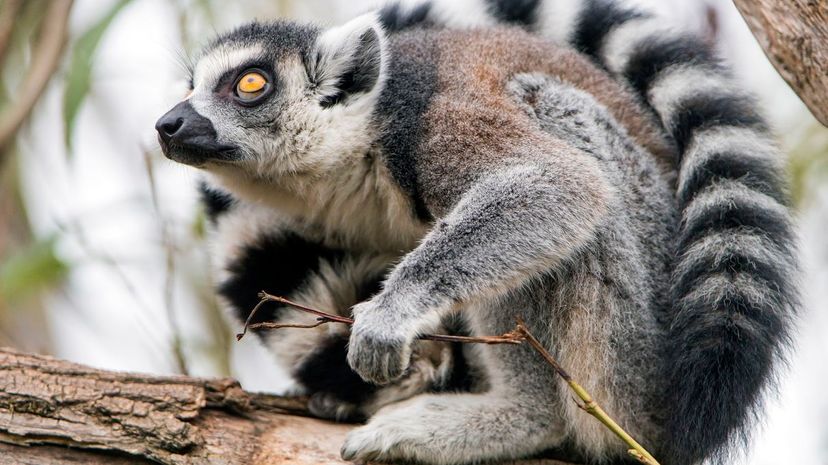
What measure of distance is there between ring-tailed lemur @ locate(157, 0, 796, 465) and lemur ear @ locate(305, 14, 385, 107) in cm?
1

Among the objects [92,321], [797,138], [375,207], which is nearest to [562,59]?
[375,207]

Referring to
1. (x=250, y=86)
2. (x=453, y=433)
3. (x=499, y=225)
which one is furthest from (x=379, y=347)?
(x=250, y=86)

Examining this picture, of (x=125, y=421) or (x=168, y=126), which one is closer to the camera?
(x=125, y=421)

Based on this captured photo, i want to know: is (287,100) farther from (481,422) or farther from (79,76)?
(481,422)

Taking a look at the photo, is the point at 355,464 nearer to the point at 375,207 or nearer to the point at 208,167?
the point at 375,207

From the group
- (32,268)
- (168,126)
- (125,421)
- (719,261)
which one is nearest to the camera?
(125,421)

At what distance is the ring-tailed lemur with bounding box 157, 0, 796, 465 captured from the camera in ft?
12.9

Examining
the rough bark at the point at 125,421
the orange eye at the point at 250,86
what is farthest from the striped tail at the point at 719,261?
the orange eye at the point at 250,86

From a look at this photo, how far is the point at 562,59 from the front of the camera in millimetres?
5023

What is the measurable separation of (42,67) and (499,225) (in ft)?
8.74

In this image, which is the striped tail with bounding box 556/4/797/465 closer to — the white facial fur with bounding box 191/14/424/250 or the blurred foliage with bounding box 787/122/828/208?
the white facial fur with bounding box 191/14/424/250

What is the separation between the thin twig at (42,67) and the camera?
15.8 ft

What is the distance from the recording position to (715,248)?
400 cm

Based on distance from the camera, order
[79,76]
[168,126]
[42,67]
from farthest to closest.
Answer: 1. [79,76]
2. [42,67]
3. [168,126]
